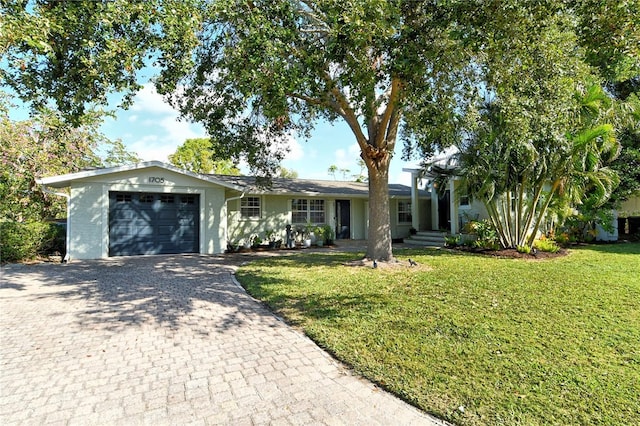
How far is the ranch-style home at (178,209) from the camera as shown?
1105cm

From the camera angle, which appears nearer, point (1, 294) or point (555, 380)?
point (555, 380)

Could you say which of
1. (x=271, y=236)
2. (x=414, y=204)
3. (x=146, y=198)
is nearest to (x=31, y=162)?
(x=146, y=198)

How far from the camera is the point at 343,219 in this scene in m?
17.5

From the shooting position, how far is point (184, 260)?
10.9 meters

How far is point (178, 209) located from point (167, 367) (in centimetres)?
992

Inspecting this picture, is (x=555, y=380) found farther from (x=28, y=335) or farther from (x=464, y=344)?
(x=28, y=335)

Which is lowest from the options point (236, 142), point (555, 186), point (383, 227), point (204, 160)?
point (383, 227)

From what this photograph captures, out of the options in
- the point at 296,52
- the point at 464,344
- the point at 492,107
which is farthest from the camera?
the point at 492,107

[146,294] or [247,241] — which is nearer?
[146,294]

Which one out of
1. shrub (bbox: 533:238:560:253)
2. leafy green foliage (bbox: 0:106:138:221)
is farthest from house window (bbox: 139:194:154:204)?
shrub (bbox: 533:238:560:253)

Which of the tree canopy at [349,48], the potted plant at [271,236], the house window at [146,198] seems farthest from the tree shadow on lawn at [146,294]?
the potted plant at [271,236]

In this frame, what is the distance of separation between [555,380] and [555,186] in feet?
32.1

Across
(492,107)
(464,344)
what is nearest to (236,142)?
(492,107)

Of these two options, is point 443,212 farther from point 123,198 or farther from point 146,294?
point 146,294
